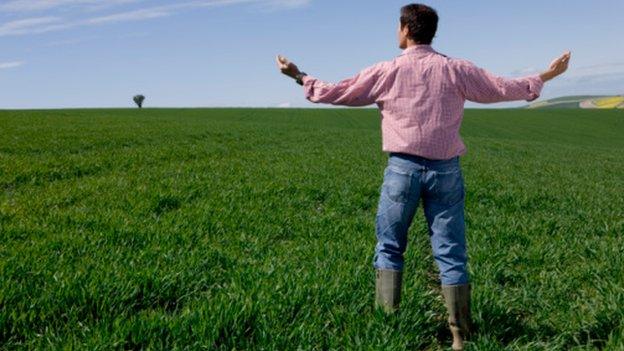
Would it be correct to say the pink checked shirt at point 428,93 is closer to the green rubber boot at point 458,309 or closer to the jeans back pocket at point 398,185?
the jeans back pocket at point 398,185

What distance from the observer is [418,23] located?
412cm

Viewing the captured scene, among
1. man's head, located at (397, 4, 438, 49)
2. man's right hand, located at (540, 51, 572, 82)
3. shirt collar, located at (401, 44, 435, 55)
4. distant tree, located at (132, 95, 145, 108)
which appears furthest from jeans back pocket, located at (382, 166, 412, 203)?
distant tree, located at (132, 95, 145, 108)

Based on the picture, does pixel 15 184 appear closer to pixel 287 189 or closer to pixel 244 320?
pixel 287 189

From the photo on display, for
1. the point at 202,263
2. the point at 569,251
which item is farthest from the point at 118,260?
the point at 569,251

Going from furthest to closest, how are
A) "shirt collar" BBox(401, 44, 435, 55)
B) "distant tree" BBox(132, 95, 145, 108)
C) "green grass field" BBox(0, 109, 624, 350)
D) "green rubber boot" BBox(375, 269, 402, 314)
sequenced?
"distant tree" BBox(132, 95, 145, 108)
"green rubber boot" BBox(375, 269, 402, 314)
"shirt collar" BBox(401, 44, 435, 55)
"green grass field" BBox(0, 109, 624, 350)

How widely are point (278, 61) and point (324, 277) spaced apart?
78.5 inches

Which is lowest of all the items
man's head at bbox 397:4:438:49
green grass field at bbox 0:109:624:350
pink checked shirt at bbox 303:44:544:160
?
green grass field at bbox 0:109:624:350

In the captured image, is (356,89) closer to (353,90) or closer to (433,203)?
(353,90)

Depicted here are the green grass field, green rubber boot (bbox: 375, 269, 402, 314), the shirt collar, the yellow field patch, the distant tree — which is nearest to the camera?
the green grass field

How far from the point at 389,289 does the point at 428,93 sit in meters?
1.53

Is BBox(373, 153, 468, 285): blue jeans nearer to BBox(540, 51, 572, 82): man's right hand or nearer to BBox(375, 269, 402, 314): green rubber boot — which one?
BBox(375, 269, 402, 314): green rubber boot

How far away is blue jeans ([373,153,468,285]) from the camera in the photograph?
4102mm

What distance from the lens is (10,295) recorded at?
4.29 metres

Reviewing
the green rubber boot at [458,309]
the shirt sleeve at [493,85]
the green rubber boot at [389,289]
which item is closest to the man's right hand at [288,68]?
the shirt sleeve at [493,85]
